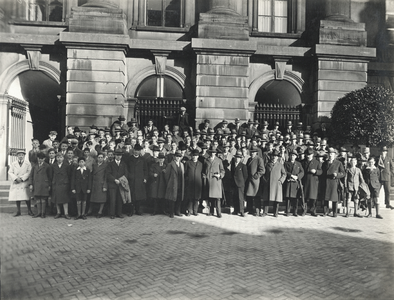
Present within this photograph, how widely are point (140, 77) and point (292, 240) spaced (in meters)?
11.4

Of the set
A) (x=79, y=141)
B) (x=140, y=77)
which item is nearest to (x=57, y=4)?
(x=140, y=77)

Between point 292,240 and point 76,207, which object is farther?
point 76,207

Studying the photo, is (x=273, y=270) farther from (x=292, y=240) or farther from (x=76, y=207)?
(x=76, y=207)

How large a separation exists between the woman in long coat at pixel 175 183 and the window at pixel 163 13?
381 inches

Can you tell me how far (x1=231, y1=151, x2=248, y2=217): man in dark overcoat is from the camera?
10137 mm

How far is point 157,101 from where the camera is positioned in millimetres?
15875

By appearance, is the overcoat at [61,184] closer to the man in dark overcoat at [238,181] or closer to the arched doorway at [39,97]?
the man in dark overcoat at [238,181]

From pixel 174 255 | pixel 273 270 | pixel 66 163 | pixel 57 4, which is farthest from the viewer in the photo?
pixel 57 4

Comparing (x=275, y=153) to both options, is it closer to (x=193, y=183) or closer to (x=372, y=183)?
(x=193, y=183)

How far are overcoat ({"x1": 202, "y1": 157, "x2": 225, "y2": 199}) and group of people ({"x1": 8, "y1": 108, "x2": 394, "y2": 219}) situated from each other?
29mm

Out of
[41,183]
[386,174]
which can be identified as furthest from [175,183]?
[386,174]

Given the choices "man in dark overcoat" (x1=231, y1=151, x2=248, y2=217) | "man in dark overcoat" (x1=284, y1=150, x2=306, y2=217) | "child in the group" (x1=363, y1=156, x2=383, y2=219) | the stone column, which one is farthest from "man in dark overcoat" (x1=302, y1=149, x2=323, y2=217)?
the stone column

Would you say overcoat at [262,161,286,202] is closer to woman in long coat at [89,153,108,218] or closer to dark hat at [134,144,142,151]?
dark hat at [134,144,142,151]

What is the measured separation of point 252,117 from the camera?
53.5 ft
